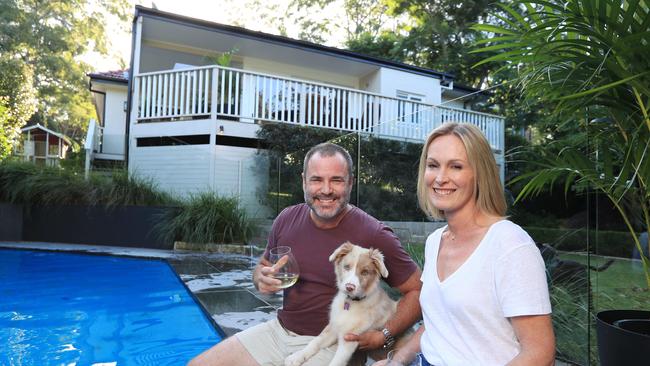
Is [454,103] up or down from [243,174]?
up

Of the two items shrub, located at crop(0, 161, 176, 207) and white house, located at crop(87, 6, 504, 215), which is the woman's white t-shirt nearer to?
white house, located at crop(87, 6, 504, 215)

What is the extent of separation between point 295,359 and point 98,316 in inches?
153

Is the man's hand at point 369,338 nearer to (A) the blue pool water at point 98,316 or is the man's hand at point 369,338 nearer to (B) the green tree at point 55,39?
(A) the blue pool water at point 98,316

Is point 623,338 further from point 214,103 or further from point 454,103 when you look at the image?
point 214,103

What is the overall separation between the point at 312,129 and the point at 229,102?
221 centimetres

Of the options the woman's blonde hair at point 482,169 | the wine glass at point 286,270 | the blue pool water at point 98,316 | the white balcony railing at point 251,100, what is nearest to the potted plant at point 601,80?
the woman's blonde hair at point 482,169

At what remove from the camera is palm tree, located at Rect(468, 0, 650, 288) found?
1.61 meters

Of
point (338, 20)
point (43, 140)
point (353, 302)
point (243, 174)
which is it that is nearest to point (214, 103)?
point (243, 174)

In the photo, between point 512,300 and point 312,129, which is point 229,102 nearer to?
point 312,129

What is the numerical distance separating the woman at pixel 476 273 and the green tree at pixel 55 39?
93.3 feet

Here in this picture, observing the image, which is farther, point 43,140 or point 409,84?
point 43,140

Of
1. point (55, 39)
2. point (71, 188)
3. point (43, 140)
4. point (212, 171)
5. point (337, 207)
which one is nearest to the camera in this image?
point (337, 207)

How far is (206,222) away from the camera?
28.9ft

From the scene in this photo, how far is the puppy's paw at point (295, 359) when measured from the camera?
2.02 metres
